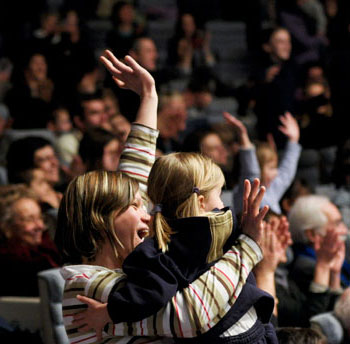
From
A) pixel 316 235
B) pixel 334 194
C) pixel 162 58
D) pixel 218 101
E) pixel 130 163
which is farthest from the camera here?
pixel 162 58

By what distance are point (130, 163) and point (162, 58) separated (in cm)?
731

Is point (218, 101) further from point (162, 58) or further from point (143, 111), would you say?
point (143, 111)

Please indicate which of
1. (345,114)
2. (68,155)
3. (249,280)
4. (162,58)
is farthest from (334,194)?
(162,58)

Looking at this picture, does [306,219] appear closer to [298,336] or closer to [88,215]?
[298,336]

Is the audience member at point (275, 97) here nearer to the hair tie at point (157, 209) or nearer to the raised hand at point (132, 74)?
the raised hand at point (132, 74)

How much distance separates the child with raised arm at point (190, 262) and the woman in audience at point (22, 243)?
65.5 inches

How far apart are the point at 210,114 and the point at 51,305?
5.36 meters

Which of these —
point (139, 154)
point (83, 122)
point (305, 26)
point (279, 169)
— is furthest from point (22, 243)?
point (305, 26)

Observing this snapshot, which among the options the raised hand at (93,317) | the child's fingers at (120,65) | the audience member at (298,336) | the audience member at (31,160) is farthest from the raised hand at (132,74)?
the audience member at (31,160)

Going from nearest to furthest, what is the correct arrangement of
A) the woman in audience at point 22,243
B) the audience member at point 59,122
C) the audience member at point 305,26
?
the woman in audience at point 22,243 → the audience member at point 59,122 → the audience member at point 305,26

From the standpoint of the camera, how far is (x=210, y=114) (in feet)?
27.6

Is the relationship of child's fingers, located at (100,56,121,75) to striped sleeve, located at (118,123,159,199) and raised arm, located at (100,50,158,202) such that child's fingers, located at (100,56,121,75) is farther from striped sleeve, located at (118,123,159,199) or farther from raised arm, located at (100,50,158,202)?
striped sleeve, located at (118,123,159,199)

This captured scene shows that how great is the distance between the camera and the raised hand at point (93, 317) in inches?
80.8

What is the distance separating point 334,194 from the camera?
5566 millimetres
